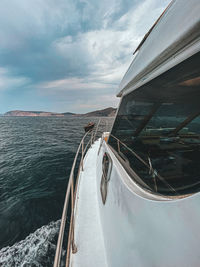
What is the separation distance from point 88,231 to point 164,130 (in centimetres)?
189

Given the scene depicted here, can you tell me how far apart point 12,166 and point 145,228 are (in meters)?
8.26

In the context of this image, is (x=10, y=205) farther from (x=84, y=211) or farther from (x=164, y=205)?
(x=164, y=205)

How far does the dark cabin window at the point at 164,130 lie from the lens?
983 mm

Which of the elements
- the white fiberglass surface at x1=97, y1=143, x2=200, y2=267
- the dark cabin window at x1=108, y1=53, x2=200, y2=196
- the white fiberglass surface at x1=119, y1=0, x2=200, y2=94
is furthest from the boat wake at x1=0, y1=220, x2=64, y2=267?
the white fiberglass surface at x1=119, y1=0, x2=200, y2=94

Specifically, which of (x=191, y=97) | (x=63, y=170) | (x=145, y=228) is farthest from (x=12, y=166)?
(x=191, y=97)

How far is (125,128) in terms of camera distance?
1.91 metres

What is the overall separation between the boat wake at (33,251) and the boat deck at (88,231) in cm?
124

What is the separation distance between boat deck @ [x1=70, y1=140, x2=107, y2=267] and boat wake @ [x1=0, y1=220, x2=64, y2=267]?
4.07ft

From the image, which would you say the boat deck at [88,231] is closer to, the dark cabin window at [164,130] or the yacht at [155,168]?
the yacht at [155,168]

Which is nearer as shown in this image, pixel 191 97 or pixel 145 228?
pixel 145 228

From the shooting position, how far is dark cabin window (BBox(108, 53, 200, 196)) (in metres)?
0.98

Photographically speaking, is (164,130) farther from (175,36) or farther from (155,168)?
(175,36)

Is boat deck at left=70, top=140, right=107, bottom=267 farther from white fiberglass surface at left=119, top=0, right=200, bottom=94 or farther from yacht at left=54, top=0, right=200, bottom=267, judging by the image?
white fiberglass surface at left=119, top=0, right=200, bottom=94

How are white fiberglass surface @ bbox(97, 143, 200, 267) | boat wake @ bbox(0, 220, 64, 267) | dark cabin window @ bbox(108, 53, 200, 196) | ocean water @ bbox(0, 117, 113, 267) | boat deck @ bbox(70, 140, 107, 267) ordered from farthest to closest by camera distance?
ocean water @ bbox(0, 117, 113, 267)
boat wake @ bbox(0, 220, 64, 267)
boat deck @ bbox(70, 140, 107, 267)
dark cabin window @ bbox(108, 53, 200, 196)
white fiberglass surface @ bbox(97, 143, 200, 267)
